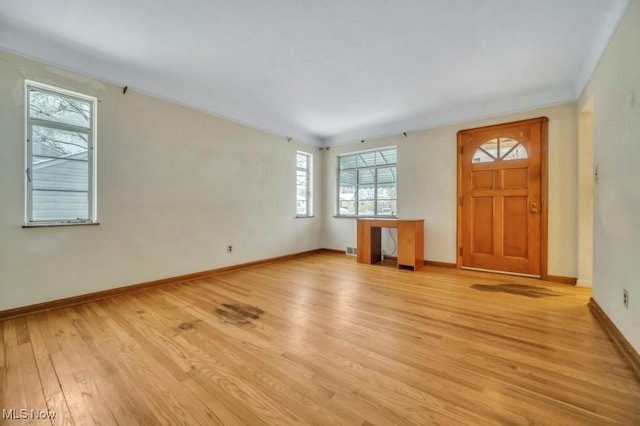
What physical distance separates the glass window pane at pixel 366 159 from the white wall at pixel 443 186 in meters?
0.19

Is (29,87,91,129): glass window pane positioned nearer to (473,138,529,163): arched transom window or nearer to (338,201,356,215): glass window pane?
(338,201,356,215): glass window pane

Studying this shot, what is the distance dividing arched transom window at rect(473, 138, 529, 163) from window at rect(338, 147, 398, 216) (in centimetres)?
142

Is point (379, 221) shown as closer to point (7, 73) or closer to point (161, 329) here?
point (161, 329)

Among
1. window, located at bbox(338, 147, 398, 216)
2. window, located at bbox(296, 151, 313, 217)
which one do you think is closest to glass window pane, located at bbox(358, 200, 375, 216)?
window, located at bbox(338, 147, 398, 216)

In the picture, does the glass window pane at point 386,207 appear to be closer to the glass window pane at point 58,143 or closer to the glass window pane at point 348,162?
Answer: the glass window pane at point 348,162

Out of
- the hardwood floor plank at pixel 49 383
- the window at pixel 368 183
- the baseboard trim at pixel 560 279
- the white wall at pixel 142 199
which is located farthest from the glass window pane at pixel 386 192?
the hardwood floor plank at pixel 49 383

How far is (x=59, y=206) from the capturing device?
9.04 feet

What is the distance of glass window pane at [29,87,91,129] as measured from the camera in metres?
2.62

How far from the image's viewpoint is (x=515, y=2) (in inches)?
80.5

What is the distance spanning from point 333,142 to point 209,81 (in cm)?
310

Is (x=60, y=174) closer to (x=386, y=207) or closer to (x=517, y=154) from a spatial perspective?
(x=386, y=207)

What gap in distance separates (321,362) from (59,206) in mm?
3135

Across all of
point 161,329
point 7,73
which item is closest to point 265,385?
point 161,329

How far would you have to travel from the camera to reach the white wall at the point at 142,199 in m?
2.47
